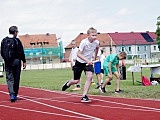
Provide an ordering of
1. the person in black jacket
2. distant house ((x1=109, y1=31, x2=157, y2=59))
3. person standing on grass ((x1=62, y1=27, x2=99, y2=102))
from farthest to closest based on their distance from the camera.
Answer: distant house ((x1=109, y1=31, x2=157, y2=59))
the person in black jacket
person standing on grass ((x1=62, y1=27, x2=99, y2=102))

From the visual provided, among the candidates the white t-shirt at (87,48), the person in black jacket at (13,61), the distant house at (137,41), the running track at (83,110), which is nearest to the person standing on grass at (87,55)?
the white t-shirt at (87,48)

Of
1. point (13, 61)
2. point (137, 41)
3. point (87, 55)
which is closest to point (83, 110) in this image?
point (87, 55)

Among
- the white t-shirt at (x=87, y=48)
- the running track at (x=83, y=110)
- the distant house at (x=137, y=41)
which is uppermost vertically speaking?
the distant house at (x=137, y=41)

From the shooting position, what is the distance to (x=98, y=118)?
22.2 feet

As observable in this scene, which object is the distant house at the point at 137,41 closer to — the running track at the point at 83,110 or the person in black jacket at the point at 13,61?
the person in black jacket at the point at 13,61

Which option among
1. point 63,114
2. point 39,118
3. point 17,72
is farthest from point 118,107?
point 17,72

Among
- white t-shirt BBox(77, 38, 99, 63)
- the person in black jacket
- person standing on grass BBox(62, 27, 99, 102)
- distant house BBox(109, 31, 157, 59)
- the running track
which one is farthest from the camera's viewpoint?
distant house BBox(109, 31, 157, 59)

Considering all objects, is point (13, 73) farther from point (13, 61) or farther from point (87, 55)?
point (87, 55)

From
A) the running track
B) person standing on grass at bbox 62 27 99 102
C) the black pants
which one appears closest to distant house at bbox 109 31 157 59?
the black pants

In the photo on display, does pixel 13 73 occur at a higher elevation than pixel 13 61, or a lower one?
lower

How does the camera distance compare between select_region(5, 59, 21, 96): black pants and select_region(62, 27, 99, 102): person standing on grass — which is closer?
select_region(62, 27, 99, 102): person standing on grass

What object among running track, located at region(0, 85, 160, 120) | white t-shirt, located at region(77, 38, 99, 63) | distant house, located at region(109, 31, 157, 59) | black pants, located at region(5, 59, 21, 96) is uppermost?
distant house, located at region(109, 31, 157, 59)

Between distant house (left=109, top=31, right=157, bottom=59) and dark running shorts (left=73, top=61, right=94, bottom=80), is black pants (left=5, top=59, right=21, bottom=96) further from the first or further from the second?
distant house (left=109, top=31, right=157, bottom=59)

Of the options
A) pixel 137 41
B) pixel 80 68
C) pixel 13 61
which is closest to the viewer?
pixel 80 68
